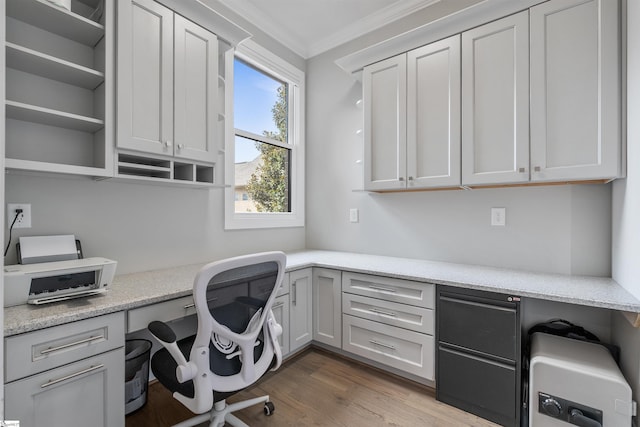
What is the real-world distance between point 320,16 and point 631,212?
2699mm

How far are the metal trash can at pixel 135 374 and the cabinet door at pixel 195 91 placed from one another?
1.20 meters

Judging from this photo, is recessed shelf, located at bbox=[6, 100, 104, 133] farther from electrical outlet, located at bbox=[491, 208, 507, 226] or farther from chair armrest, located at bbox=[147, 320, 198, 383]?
electrical outlet, located at bbox=[491, 208, 507, 226]

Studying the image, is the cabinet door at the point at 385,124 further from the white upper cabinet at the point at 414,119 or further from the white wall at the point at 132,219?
the white wall at the point at 132,219

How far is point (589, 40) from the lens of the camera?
1.65 metres

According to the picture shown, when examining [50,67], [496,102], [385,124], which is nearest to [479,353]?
[496,102]

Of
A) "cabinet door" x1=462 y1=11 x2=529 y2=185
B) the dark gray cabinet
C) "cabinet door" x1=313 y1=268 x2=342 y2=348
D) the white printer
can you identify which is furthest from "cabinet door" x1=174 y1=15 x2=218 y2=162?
the white printer

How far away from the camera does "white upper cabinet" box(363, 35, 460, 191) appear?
6.86 feet

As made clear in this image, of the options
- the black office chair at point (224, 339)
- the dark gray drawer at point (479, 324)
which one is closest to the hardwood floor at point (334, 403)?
the black office chair at point (224, 339)

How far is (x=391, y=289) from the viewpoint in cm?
211

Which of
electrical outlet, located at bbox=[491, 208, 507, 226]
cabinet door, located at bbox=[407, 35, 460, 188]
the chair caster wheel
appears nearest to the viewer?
the chair caster wheel

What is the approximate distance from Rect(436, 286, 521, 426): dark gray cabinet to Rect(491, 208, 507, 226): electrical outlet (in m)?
0.72

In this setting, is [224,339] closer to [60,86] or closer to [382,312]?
[382,312]

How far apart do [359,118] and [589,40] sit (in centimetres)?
168

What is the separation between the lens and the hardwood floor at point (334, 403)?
1.74 m
